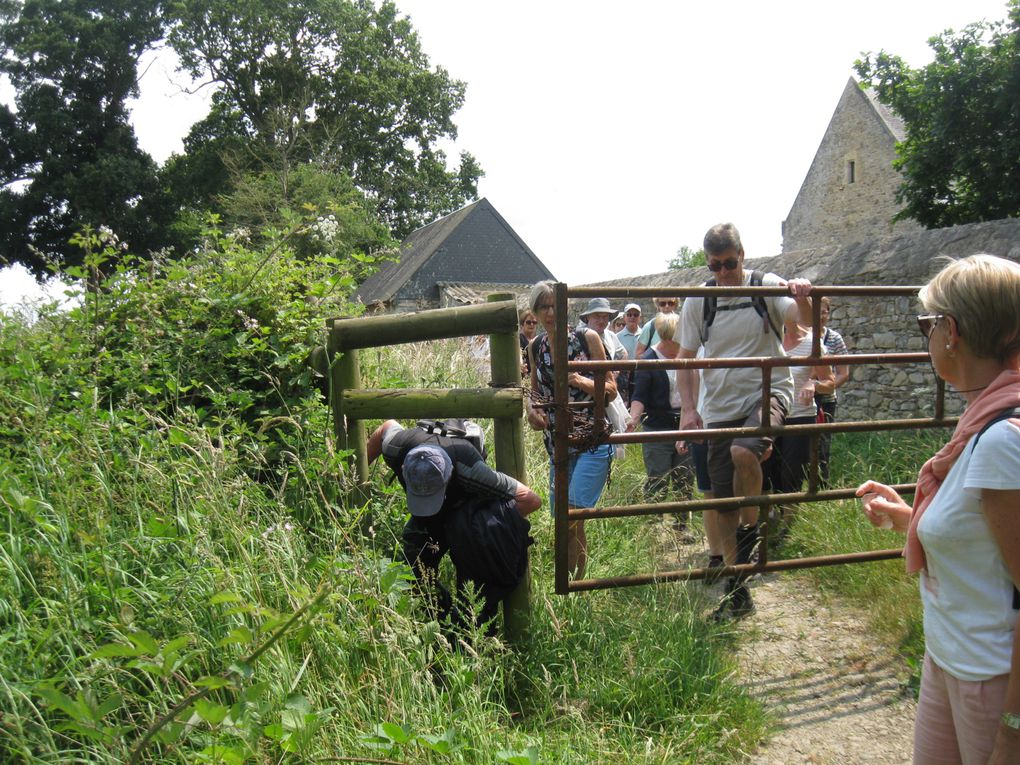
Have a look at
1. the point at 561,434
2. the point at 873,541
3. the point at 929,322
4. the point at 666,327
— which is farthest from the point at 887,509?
the point at 666,327

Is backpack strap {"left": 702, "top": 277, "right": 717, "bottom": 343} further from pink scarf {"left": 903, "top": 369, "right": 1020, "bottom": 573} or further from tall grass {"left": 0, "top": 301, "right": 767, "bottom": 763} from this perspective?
pink scarf {"left": 903, "top": 369, "right": 1020, "bottom": 573}

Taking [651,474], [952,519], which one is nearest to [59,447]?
[952,519]

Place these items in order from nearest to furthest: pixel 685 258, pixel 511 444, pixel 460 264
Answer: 1. pixel 511 444
2. pixel 460 264
3. pixel 685 258

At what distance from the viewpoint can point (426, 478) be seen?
2930 millimetres

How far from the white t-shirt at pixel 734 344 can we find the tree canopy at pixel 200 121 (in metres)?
26.8

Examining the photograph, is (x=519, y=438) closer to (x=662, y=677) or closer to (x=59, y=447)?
(x=662, y=677)

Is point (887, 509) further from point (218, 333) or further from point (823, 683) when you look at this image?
point (218, 333)

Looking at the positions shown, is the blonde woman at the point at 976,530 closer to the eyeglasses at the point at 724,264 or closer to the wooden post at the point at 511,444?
the wooden post at the point at 511,444

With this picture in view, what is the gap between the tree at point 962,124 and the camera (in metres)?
11.4

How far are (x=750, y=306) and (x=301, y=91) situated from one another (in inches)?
1282

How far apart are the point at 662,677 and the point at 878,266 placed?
224 inches

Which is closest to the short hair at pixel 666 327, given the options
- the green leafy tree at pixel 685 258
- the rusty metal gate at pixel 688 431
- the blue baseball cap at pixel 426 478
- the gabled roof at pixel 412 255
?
the rusty metal gate at pixel 688 431

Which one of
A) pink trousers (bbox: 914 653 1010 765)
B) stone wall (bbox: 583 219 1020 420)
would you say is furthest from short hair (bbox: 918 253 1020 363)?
stone wall (bbox: 583 219 1020 420)

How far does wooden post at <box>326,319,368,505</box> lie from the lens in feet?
12.0
